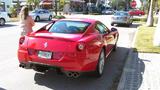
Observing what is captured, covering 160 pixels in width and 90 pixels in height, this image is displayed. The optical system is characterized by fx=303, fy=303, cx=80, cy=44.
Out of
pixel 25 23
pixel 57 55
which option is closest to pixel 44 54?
pixel 57 55

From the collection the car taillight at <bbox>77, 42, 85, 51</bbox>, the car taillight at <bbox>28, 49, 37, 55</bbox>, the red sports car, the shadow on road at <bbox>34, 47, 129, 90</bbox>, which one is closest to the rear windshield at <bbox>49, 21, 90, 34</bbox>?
the red sports car

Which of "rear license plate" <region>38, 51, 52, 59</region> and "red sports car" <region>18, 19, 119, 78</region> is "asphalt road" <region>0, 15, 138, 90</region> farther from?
"rear license plate" <region>38, 51, 52, 59</region>

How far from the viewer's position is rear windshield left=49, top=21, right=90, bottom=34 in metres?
7.62

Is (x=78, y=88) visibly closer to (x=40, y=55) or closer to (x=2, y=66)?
(x=40, y=55)

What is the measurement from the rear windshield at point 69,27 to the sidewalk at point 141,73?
5.19 feet

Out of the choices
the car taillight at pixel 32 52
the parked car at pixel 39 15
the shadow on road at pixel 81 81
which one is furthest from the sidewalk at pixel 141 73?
the parked car at pixel 39 15

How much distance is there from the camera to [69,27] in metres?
7.86

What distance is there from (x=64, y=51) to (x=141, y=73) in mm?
2423

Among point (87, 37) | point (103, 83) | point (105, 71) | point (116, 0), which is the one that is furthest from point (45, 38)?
point (116, 0)

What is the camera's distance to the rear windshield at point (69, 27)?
7.62 metres

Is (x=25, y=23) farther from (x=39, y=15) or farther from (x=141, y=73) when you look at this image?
(x=39, y=15)

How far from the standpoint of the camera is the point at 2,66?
859 centimetres

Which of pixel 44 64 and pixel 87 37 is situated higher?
pixel 87 37

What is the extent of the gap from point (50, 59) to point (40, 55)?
29cm
